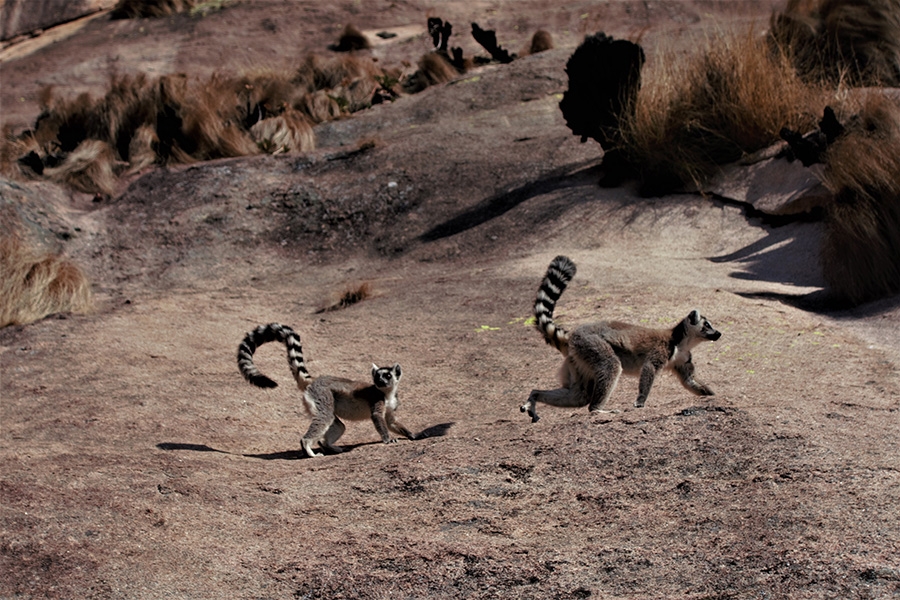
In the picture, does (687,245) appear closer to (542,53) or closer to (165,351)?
(165,351)

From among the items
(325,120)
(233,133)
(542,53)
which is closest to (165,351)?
(233,133)

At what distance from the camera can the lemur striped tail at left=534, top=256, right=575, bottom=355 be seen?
23.8ft

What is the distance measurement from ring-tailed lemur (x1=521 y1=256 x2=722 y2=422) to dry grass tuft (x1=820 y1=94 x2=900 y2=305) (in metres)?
4.34

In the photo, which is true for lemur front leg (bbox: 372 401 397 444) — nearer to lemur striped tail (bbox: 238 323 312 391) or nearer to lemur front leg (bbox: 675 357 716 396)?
lemur striped tail (bbox: 238 323 312 391)

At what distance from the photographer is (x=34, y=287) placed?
1251 cm

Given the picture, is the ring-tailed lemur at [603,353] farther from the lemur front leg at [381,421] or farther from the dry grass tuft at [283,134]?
the dry grass tuft at [283,134]

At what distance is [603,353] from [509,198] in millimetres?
9117

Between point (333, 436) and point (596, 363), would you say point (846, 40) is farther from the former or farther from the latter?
point (333, 436)

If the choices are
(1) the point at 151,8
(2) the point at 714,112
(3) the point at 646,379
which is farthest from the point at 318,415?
(1) the point at 151,8

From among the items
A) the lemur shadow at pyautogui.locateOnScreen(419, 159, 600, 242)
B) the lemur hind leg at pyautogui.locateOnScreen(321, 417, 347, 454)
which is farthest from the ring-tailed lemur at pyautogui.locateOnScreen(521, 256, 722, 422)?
the lemur shadow at pyautogui.locateOnScreen(419, 159, 600, 242)

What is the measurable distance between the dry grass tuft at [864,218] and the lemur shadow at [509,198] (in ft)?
14.5

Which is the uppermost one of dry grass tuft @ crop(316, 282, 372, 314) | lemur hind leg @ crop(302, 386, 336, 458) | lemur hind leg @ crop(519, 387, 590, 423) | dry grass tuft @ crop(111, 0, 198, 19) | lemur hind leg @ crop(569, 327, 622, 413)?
dry grass tuft @ crop(111, 0, 198, 19)

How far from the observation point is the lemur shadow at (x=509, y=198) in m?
15.5

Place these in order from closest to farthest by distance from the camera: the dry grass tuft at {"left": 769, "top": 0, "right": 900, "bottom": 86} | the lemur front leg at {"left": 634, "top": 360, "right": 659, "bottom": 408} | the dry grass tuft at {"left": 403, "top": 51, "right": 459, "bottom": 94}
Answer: the lemur front leg at {"left": 634, "top": 360, "right": 659, "bottom": 408}, the dry grass tuft at {"left": 769, "top": 0, "right": 900, "bottom": 86}, the dry grass tuft at {"left": 403, "top": 51, "right": 459, "bottom": 94}
